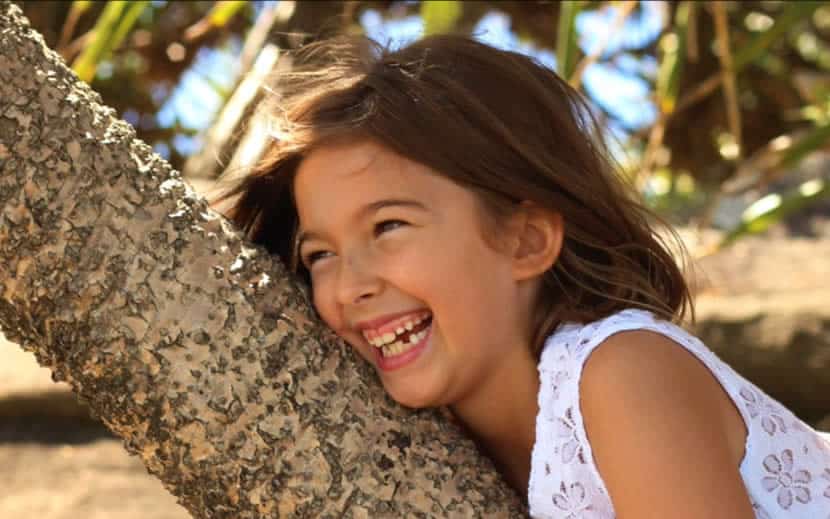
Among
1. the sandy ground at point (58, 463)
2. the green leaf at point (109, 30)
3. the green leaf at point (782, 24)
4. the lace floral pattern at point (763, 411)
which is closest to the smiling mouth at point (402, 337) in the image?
the lace floral pattern at point (763, 411)

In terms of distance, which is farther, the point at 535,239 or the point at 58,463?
the point at 58,463

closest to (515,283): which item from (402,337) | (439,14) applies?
(402,337)

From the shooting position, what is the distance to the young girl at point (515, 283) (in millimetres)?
1233

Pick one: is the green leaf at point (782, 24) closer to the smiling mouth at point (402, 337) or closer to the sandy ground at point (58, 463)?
the smiling mouth at point (402, 337)

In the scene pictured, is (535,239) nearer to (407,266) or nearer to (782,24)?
(407,266)

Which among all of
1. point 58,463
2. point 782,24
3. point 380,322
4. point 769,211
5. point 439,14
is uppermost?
point 439,14

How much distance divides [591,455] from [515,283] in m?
0.24

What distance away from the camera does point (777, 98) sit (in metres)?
4.57

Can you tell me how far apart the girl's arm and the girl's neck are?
0.15 m

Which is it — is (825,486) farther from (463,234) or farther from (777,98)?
(777,98)

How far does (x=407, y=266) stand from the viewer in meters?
1.31

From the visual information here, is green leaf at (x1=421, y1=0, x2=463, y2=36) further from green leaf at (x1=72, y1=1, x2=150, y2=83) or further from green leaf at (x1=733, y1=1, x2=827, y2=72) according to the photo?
green leaf at (x1=733, y1=1, x2=827, y2=72)

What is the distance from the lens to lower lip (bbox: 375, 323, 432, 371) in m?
1.29

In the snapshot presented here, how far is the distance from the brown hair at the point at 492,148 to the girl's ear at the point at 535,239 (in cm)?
1
